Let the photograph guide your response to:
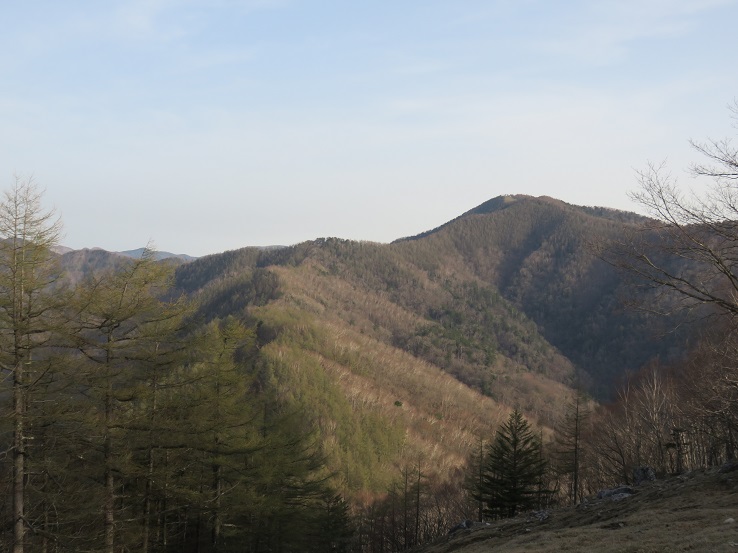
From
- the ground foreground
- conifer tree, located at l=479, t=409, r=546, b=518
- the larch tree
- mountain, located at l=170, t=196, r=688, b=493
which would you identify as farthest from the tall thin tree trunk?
conifer tree, located at l=479, t=409, r=546, b=518

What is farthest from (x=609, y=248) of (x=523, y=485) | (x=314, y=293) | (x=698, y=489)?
(x=314, y=293)

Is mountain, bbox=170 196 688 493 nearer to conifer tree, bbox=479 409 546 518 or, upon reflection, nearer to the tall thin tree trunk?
conifer tree, bbox=479 409 546 518

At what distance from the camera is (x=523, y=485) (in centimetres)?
2970

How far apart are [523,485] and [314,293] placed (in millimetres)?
154144

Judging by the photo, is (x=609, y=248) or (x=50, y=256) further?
(x=50, y=256)

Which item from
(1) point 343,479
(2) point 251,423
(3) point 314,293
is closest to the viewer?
(2) point 251,423

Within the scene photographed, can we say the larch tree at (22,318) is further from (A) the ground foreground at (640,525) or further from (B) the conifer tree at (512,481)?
(B) the conifer tree at (512,481)

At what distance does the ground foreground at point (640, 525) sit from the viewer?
10.0m

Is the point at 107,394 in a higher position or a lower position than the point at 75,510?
higher

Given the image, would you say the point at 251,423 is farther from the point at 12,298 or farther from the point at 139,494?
the point at 12,298

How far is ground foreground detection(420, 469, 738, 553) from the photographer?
32.8ft

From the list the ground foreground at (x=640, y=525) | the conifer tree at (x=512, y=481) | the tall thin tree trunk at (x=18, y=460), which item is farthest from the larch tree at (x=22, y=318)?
the conifer tree at (x=512, y=481)

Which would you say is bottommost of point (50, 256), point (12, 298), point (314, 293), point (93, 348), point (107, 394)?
point (107, 394)

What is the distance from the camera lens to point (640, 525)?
1214cm
